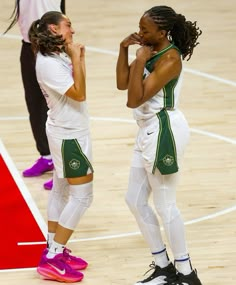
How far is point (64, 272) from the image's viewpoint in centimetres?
664

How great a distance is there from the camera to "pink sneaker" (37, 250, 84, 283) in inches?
261

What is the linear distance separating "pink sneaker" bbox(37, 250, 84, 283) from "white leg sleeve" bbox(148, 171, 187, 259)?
785 millimetres

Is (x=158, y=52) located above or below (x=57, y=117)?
above

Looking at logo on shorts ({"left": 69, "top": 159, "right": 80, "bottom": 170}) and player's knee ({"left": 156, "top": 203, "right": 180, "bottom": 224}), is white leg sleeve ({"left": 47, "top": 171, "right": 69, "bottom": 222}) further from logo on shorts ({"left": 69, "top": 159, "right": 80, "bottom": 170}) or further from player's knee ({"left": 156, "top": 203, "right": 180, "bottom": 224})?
player's knee ({"left": 156, "top": 203, "right": 180, "bottom": 224})

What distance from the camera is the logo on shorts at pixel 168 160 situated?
607cm

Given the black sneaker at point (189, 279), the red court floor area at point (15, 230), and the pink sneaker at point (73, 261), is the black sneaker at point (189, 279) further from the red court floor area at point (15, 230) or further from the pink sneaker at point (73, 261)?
the red court floor area at point (15, 230)

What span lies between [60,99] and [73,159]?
1.29ft

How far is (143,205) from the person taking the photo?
6301 mm

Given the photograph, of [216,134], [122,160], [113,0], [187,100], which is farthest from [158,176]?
[113,0]

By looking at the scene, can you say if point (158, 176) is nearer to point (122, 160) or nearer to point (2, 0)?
point (122, 160)

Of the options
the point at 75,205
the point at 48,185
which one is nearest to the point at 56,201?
the point at 75,205

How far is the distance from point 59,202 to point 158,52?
1338mm

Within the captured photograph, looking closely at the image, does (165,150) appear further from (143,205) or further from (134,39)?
(134,39)

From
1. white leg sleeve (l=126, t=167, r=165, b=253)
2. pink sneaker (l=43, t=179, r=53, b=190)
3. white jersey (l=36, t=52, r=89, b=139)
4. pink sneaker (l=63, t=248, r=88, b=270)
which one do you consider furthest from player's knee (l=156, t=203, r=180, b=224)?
pink sneaker (l=43, t=179, r=53, b=190)
